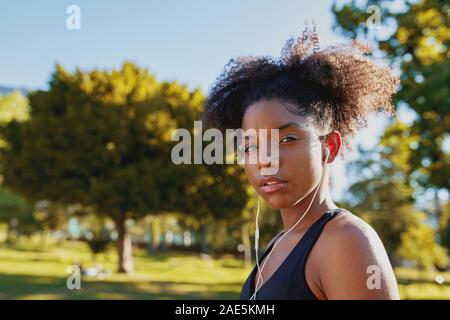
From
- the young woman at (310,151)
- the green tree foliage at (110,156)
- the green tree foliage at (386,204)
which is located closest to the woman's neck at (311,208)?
the young woman at (310,151)

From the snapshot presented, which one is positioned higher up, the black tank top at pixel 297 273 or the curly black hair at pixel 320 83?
the curly black hair at pixel 320 83

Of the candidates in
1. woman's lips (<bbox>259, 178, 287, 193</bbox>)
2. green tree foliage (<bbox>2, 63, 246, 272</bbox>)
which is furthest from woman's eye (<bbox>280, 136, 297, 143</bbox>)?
green tree foliage (<bbox>2, 63, 246, 272</bbox>)

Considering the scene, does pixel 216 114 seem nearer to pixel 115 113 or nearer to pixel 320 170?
pixel 320 170

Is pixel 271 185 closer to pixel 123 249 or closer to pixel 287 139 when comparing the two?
pixel 287 139

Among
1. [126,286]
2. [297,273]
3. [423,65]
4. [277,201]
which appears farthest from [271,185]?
[126,286]

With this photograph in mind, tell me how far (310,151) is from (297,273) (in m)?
0.37

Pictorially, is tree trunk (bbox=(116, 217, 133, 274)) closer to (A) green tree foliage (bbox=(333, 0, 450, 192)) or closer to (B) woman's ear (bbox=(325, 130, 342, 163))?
(A) green tree foliage (bbox=(333, 0, 450, 192))

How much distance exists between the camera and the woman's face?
4.73 feet

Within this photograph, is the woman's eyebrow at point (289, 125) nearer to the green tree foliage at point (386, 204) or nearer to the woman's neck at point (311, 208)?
the woman's neck at point (311, 208)

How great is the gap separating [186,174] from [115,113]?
430 cm

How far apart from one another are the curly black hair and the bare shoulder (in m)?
0.44

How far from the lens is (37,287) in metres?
17.8

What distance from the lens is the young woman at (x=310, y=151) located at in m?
1.22
